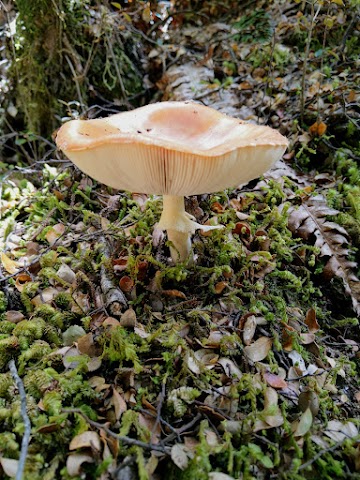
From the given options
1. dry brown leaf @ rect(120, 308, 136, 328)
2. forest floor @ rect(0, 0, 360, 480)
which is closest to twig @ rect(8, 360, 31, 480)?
forest floor @ rect(0, 0, 360, 480)

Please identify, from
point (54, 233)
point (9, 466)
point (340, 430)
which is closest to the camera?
point (9, 466)

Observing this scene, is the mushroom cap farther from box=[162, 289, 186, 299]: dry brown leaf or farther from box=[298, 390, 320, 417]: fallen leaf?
box=[298, 390, 320, 417]: fallen leaf

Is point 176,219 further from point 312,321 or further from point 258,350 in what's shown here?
point 312,321

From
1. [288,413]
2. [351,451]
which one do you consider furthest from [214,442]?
[351,451]

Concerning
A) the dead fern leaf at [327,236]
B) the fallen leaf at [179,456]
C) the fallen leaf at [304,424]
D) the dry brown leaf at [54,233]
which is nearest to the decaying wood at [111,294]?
the dry brown leaf at [54,233]

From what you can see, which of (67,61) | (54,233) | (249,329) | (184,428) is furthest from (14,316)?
(67,61)

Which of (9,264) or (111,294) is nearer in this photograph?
(111,294)

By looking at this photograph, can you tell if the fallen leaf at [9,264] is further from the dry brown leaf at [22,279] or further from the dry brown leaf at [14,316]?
the dry brown leaf at [14,316]
